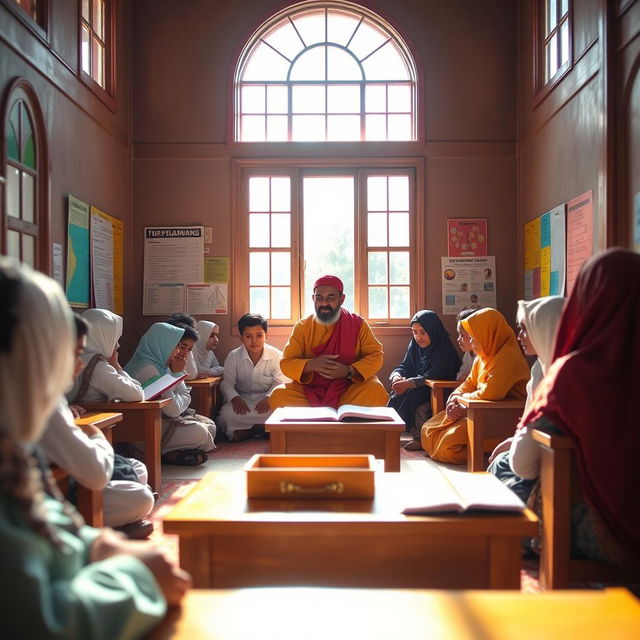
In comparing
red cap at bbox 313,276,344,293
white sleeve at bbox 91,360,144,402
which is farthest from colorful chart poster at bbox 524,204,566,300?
white sleeve at bbox 91,360,144,402

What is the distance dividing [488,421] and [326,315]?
59.6 inches

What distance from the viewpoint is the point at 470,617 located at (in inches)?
39.3

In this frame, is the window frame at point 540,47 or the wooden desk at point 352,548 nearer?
the wooden desk at point 352,548

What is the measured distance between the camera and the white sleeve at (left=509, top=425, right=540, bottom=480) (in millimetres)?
2307

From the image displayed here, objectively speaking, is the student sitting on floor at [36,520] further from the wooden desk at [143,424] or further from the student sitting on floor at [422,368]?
the student sitting on floor at [422,368]

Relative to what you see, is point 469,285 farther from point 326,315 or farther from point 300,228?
point 326,315

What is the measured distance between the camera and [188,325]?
17.0 ft

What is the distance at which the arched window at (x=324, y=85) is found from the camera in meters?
6.13

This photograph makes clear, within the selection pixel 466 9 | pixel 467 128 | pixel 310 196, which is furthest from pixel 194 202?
pixel 466 9

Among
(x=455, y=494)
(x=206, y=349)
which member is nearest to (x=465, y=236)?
(x=206, y=349)

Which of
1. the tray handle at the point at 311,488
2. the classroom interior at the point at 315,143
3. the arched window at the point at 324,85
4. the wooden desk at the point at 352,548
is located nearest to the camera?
→ the wooden desk at the point at 352,548

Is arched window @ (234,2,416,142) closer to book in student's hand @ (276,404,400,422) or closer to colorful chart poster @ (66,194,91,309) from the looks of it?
colorful chart poster @ (66,194,91,309)

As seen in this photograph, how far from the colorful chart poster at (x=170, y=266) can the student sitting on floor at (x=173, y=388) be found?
1456 millimetres

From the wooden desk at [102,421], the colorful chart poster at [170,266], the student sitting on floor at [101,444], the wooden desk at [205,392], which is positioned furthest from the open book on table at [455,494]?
the colorful chart poster at [170,266]
